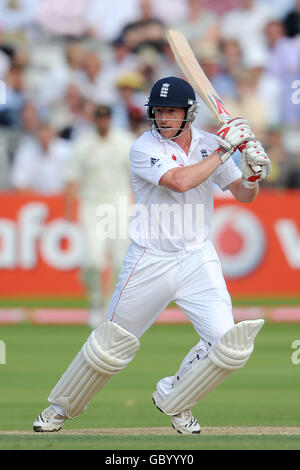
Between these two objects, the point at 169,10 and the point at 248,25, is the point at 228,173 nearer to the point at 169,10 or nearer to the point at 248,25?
the point at 248,25

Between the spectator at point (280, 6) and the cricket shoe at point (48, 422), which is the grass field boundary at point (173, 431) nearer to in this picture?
the cricket shoe at point (48, 422)

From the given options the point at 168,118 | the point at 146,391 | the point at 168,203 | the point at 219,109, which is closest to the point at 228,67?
the point at 146,391

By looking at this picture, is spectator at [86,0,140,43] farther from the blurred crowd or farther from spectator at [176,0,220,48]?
spectator at [176,0,220,48]

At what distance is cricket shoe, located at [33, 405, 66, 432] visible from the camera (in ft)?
16.5

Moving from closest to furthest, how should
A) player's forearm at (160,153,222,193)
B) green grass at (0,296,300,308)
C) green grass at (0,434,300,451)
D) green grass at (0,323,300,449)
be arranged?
green grass at (0,434,300,451) → green grass at (0,323,300,449) → player's forearm at (160,153,222,193) → green grass at (0,296,300,308)

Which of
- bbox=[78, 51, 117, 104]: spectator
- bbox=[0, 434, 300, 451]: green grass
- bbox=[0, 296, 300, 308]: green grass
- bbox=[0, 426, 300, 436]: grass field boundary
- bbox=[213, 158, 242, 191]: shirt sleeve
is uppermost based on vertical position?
bbox=[78, 51, 117, 104]: spectator

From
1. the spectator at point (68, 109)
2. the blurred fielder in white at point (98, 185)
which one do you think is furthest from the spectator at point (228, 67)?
the blurred fielder in white at point (98, 185)

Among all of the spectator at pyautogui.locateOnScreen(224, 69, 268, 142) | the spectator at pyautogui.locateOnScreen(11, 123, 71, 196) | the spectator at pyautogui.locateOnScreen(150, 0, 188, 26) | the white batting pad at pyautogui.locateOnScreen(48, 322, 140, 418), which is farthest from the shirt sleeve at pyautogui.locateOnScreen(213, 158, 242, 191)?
the spectator at pyautogui.locateOnScreen(150, 0, 188, 26)

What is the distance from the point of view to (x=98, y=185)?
9547mm

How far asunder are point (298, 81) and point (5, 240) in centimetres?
363

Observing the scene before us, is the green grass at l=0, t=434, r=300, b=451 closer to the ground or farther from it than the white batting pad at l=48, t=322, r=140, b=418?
closer to the ground

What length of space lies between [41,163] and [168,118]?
21.3 ft
